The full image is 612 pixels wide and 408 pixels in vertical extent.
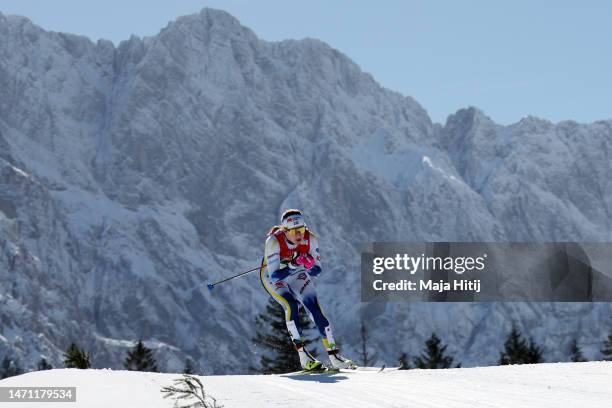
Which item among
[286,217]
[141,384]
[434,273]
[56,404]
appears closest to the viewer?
[56,404]

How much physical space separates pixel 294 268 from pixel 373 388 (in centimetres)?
508

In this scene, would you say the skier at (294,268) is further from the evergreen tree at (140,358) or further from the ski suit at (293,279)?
the evergreen tree at (140,358)

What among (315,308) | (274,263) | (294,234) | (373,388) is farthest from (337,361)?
(373,388)

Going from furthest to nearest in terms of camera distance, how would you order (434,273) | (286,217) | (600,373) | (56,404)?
(434,273) → (286,217) → (600,373) → (56,404)

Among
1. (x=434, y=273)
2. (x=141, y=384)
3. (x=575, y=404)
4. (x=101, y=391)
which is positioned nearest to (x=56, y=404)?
(x=101, y=391)

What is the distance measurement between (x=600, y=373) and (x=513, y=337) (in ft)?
230

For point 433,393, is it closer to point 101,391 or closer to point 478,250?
point 101,391

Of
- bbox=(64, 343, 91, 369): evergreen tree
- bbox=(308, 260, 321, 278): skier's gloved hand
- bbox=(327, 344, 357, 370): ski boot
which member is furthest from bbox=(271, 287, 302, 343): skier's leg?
bbox=(64, 343, 91, 369): evergreen tree

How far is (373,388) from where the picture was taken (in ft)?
42.2

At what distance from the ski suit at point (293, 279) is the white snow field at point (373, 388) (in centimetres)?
219

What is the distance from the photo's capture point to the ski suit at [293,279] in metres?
Result: 17.6

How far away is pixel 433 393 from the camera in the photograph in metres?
12.2

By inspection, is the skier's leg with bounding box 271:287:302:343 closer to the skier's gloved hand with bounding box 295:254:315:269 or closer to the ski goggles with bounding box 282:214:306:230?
the skier's gloved hand with bounding box 295:254:315:269

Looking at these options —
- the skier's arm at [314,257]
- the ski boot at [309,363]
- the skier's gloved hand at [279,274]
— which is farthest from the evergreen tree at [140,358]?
the ski boot at [309,363]
